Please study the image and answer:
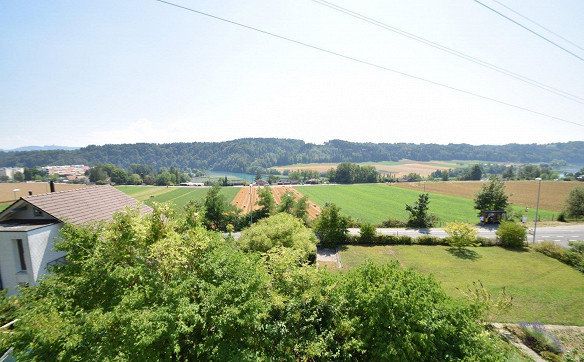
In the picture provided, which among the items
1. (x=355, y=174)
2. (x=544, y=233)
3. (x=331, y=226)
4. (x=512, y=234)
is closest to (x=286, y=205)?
(x=331, y=226)

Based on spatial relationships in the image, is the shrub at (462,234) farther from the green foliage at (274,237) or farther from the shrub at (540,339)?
the green foliage at (274,237)

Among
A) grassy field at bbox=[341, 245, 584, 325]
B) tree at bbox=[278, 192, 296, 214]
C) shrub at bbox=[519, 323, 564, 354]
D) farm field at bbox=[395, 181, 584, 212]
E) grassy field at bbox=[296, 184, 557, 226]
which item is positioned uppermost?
tree at bbox=[278, 192, 296, 214]

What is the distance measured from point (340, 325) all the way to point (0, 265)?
19168 mm

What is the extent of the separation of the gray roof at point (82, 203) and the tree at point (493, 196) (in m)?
46.4

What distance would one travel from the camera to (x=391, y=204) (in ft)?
212

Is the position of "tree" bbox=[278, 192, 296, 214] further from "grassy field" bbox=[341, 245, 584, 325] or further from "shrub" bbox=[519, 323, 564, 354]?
"shrub" bbox=[519, 323, 564, 354]

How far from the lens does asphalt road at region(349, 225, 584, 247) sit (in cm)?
3638

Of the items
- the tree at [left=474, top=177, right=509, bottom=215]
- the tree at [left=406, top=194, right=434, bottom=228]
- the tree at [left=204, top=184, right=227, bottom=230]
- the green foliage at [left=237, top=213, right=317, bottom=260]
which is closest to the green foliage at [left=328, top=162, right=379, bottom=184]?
the tree at [left=474, top=177, right=509, bottom=215]

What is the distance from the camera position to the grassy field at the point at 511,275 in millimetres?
19203

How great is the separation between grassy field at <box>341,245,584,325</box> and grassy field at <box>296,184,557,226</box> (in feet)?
55.2

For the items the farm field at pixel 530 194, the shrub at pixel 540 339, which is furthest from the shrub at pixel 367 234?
the farm field at pixel 530 194

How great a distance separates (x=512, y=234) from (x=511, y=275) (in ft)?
33.5

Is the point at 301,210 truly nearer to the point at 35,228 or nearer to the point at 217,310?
the point at 35,228

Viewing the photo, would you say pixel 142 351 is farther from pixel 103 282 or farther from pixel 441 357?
pixel 441 357
